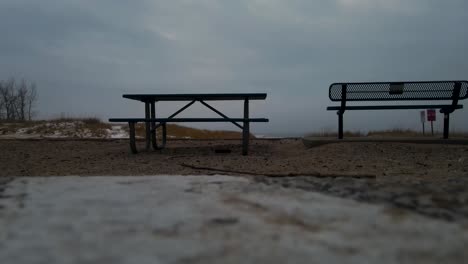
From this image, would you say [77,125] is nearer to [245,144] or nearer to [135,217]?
[245,144]

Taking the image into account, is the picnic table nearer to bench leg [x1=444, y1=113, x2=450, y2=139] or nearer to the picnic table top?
the picnic table top

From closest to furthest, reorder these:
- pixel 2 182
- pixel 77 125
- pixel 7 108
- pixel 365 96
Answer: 1. pixel 2 182
2. pixel 365 96
3. pixel 77 125
4. pixel 7 108

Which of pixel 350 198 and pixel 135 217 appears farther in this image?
pixel 350 198

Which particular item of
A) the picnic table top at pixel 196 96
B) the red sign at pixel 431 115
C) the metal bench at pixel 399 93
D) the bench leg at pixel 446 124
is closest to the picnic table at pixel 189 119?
the picnic table top at pixel 196 96

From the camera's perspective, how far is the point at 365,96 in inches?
244

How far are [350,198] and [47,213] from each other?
1.24 meters

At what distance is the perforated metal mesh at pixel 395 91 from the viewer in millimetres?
6062

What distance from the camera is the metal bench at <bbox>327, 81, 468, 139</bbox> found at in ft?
19.8

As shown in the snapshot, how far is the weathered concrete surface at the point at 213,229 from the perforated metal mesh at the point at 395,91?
5018 mm

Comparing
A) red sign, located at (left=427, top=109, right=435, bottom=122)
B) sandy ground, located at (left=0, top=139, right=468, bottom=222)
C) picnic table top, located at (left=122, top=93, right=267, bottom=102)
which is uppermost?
picnic table top, located at (left=122, top=93, right=267, bottom=102)

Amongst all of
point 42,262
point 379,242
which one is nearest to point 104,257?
point 42,262

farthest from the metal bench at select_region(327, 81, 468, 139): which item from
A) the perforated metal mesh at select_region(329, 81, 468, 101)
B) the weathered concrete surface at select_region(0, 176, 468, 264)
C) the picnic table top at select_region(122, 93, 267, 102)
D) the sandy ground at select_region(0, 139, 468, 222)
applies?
the weathered concrete surface at select_region(0, 176, 468, 264)

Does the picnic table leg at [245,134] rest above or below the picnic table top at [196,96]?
below

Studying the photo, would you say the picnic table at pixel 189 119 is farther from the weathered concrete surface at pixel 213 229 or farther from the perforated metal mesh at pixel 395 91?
the weathered concrete surface at pixel 213 229
